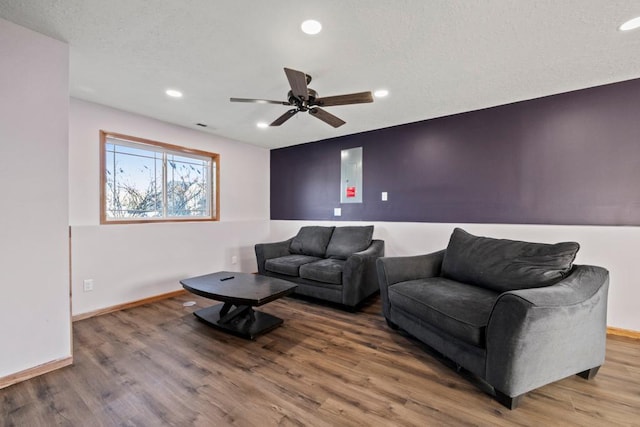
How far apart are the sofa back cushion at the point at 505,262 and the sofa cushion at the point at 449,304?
4.1 inches

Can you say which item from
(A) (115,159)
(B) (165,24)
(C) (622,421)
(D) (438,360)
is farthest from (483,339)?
(A) (115,159)

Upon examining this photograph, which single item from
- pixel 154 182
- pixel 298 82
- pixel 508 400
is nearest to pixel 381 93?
pixel 298 82

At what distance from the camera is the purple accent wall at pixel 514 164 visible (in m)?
2.46

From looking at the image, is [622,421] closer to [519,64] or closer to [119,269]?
[519,64]

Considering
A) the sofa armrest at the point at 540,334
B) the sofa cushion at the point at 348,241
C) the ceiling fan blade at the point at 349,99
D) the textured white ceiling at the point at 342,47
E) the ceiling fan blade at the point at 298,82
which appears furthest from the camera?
the sofa cushion at the point at 348,241

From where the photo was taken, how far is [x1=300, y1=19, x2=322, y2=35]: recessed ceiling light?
167 cm

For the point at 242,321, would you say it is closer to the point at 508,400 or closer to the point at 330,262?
the point at 330,262

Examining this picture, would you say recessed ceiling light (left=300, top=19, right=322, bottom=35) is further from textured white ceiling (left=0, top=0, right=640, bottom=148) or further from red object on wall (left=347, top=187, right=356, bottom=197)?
red object on wall (left=347, top=187, right=356, bottom=197)

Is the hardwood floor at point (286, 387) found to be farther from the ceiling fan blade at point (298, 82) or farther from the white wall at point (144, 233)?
the ceiling fan blade at point (298, 82)

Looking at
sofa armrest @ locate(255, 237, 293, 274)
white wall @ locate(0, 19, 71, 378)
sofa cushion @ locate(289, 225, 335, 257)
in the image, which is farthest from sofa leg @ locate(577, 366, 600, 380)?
white wall @ locate(0, 19, 71, 378)

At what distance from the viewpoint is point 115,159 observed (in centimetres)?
316

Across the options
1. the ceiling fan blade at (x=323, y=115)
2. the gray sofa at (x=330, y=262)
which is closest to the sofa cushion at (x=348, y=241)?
the gray sofa at (x=330, y=262)

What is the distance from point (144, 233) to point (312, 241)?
2.19 m

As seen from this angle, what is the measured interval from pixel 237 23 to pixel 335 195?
9.49ft
